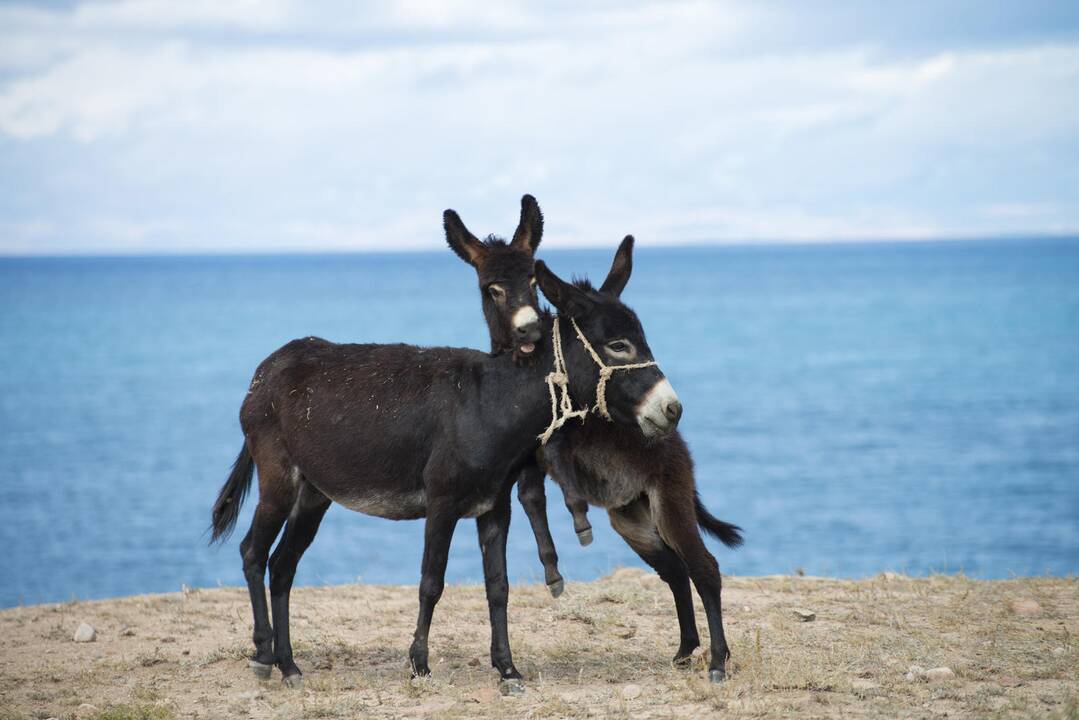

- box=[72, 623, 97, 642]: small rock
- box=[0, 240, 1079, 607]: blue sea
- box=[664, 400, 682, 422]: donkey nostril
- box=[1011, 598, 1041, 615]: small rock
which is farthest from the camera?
box=[0, 240, 1079, 607]: blue sea

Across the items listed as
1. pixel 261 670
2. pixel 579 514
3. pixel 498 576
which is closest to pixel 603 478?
pixel 579 514

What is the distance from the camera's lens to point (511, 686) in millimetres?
7695

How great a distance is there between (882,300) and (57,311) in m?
91.4

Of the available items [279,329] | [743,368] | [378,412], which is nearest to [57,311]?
[279,329]

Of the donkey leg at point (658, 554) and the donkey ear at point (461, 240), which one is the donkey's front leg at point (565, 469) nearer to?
the donkey leg at point (658, 554)

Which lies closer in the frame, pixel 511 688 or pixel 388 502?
pixel 511 688

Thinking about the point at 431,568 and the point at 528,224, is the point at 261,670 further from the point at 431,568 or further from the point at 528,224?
the point at 528,224

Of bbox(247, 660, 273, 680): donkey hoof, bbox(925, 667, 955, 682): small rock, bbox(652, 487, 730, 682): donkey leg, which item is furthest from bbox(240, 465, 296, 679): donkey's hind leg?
bbox(925, 667, 955, 682): small rock

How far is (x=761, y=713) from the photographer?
6.93m

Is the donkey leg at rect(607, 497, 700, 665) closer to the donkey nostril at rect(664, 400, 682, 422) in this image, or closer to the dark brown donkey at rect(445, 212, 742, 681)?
the dark brown donkey at rect(445, 212, 742, 681)

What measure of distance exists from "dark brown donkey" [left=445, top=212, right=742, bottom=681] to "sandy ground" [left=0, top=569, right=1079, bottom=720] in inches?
28.0

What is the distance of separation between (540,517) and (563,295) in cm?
140

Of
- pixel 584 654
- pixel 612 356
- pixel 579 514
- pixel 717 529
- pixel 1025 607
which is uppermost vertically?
pixel 612 356

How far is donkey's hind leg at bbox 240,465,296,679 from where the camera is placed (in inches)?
329
